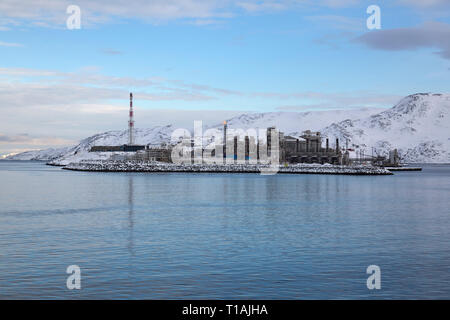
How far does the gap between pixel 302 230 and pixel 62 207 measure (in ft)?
85.4

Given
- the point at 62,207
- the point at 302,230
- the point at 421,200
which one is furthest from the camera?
the point at 421,200

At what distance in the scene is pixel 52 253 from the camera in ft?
86.3

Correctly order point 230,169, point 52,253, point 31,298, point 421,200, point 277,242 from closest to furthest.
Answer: point 31,298, point 52,253, point 277,242, point 421,200, point 230,169

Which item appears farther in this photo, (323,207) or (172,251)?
(323,207)

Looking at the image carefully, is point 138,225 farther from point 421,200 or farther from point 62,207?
point 421,200

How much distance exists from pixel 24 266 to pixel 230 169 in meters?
140

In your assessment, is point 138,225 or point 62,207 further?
point 62,207

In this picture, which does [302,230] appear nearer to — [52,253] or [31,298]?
[52,253]
